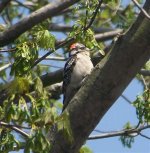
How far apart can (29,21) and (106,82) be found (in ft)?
9.38

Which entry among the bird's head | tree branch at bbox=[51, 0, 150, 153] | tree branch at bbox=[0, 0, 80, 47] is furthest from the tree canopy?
the bird's head

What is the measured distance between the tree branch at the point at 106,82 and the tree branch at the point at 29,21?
93.3 inches

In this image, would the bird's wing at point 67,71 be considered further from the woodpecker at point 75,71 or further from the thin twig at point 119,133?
Result: the thin twig at point 119,133

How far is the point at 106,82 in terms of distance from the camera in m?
5.10

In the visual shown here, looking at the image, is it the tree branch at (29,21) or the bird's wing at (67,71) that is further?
the bird's wing at (67,71)

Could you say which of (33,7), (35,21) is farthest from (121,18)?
(35,21)

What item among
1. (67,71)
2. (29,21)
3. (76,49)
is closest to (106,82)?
(29,21)

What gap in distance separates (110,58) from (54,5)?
3.06 metres

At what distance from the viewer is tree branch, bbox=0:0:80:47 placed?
24.8 ft

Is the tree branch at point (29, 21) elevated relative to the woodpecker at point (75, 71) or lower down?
elevated

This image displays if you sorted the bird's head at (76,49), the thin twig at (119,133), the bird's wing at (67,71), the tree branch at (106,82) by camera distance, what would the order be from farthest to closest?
1. the bird's head at (76,49)
2. the bird's wing at (67,71)
3. the thin twig at (119,133)
4. the tree branch at (106,82)

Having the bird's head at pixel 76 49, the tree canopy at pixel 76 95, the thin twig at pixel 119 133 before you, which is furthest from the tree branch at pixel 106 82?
the bird's head at pixel 76 49

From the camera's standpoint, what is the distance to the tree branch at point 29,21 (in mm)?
7547

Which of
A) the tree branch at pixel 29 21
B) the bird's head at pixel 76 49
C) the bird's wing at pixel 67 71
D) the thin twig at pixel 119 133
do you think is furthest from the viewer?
the bird's head at pixel 76 49
